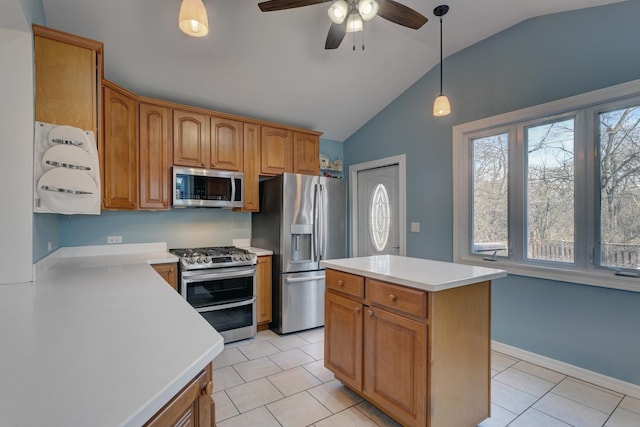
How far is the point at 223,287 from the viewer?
3104 millimetres

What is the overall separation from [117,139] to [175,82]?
0.82m

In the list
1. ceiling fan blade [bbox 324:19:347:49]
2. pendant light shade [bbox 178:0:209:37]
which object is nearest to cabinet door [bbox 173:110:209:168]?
ceiling fan blade [bbox 324:19:347:49]

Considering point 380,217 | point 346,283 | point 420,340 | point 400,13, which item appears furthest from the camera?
point 380,217

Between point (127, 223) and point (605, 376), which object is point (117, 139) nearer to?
point (127, 223)

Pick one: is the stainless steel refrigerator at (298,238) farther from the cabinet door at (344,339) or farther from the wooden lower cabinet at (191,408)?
the wooden lower cabinet at (191,408)

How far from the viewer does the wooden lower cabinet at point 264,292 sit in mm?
3439

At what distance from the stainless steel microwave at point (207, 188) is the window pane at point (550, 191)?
2.92 meters

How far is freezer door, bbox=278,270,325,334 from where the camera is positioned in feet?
11.1

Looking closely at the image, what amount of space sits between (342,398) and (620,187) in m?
2.58

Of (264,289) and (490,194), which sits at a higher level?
(490,194)

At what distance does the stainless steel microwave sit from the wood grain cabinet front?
0.39 metres

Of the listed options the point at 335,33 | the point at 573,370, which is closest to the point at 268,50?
the point at 335,33

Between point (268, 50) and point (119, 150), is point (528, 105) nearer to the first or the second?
point (268, 50)

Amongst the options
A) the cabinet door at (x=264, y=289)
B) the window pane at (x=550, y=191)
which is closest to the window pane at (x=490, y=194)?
the window pane at (x=550, y=191)
